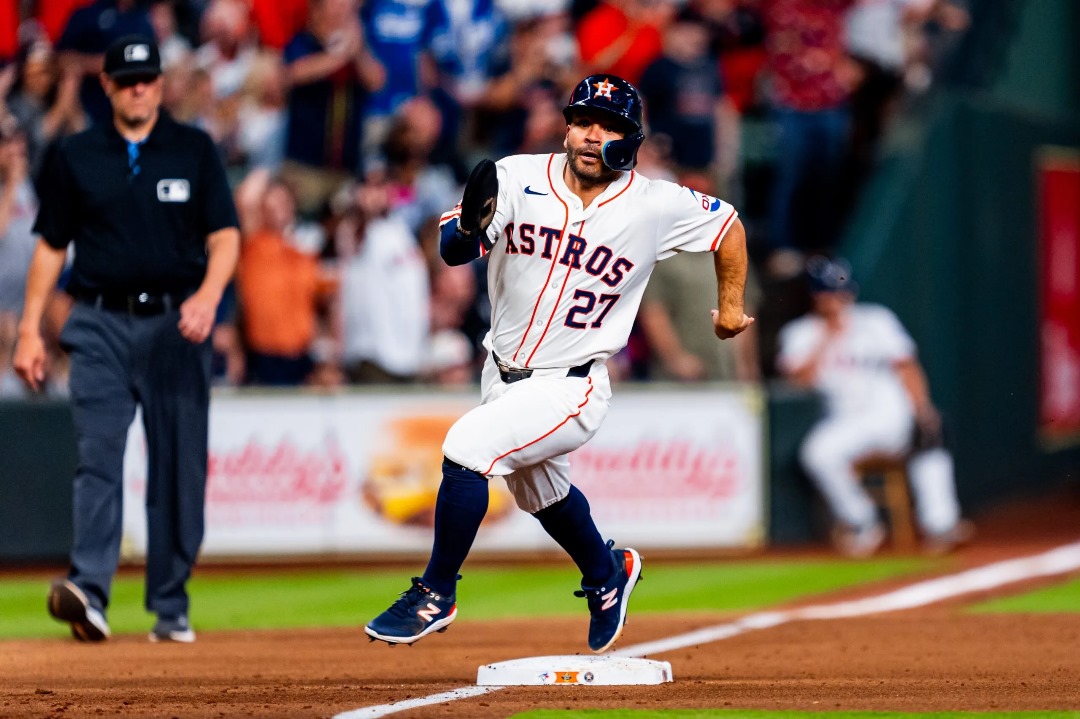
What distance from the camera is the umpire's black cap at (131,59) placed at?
7062mm

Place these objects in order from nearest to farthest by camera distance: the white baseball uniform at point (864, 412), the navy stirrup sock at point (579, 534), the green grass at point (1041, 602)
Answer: the navy stirrup sock at point (579, 534) → the green grass at point (1041, 602) → the white baseball uniform at point (864, 412)

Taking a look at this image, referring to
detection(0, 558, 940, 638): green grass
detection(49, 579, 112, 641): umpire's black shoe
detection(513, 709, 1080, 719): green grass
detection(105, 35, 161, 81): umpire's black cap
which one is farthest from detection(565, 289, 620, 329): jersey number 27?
detection(0, 558, 940, 638): green grass

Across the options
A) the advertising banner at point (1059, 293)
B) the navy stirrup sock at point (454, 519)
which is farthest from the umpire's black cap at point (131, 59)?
the advertising banner at point (1059, 293)

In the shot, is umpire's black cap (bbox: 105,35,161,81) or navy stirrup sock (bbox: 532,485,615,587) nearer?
navy stirrup sock (bbox: 532,485,615,587)

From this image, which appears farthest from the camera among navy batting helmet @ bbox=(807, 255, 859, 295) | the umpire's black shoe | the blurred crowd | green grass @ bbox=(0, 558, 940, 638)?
navy batting helmet @ bbox=(807, 255, 859, 295)

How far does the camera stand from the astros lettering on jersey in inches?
227

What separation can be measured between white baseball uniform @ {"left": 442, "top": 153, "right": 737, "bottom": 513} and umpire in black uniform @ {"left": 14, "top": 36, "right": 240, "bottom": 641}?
1831 millimetres

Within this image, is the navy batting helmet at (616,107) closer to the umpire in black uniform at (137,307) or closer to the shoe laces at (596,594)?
the shoe laces at (596,594)

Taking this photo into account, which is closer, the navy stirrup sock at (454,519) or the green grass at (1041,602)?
the navy stirrup sock at (454,519)

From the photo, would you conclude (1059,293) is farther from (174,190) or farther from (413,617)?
(413,617)

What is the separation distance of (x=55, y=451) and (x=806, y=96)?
21.5ft

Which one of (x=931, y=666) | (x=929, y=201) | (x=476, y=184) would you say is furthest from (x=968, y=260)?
(x=476, y=184)

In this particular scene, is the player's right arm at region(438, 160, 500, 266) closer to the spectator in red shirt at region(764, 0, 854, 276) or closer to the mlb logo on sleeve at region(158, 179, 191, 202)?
the mlb logo on sleeve at region(158, 179, 191, 202)

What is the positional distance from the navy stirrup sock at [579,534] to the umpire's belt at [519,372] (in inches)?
19.4
